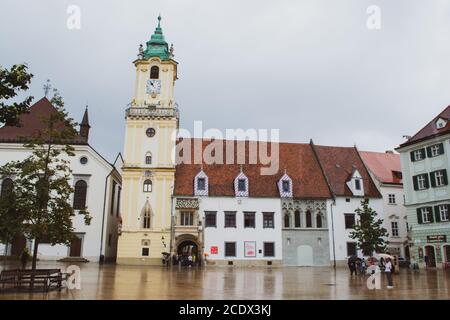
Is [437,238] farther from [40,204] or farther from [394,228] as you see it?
[40,204]

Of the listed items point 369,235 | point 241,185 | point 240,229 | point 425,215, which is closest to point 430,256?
point 425,215

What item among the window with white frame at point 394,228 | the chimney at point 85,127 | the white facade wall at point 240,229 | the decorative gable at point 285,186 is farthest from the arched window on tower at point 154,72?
the window with white frame at point 394,228

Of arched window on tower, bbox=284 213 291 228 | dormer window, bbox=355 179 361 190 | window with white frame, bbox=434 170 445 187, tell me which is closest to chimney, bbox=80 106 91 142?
arched window on tower, bbox=284 213 291 228

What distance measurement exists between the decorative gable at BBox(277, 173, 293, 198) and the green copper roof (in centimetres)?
1942

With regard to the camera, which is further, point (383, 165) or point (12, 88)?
point (383, 165)

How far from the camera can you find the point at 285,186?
4609 centimetres

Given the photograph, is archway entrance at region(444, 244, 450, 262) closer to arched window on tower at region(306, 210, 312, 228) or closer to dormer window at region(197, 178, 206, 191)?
arched window on tower at region(306, 210, 312, 228)

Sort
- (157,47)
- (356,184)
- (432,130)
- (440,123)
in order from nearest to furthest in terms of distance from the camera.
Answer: (440,123) < (432,130) < (356,184) < (157,47)

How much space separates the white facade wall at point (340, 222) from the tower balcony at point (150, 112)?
20.0 metres

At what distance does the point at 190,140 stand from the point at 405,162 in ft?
77.3

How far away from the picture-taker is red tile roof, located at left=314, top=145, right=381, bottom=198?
155 ft

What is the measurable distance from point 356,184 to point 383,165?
7116 millimetres

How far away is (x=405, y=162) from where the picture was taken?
136 ft
